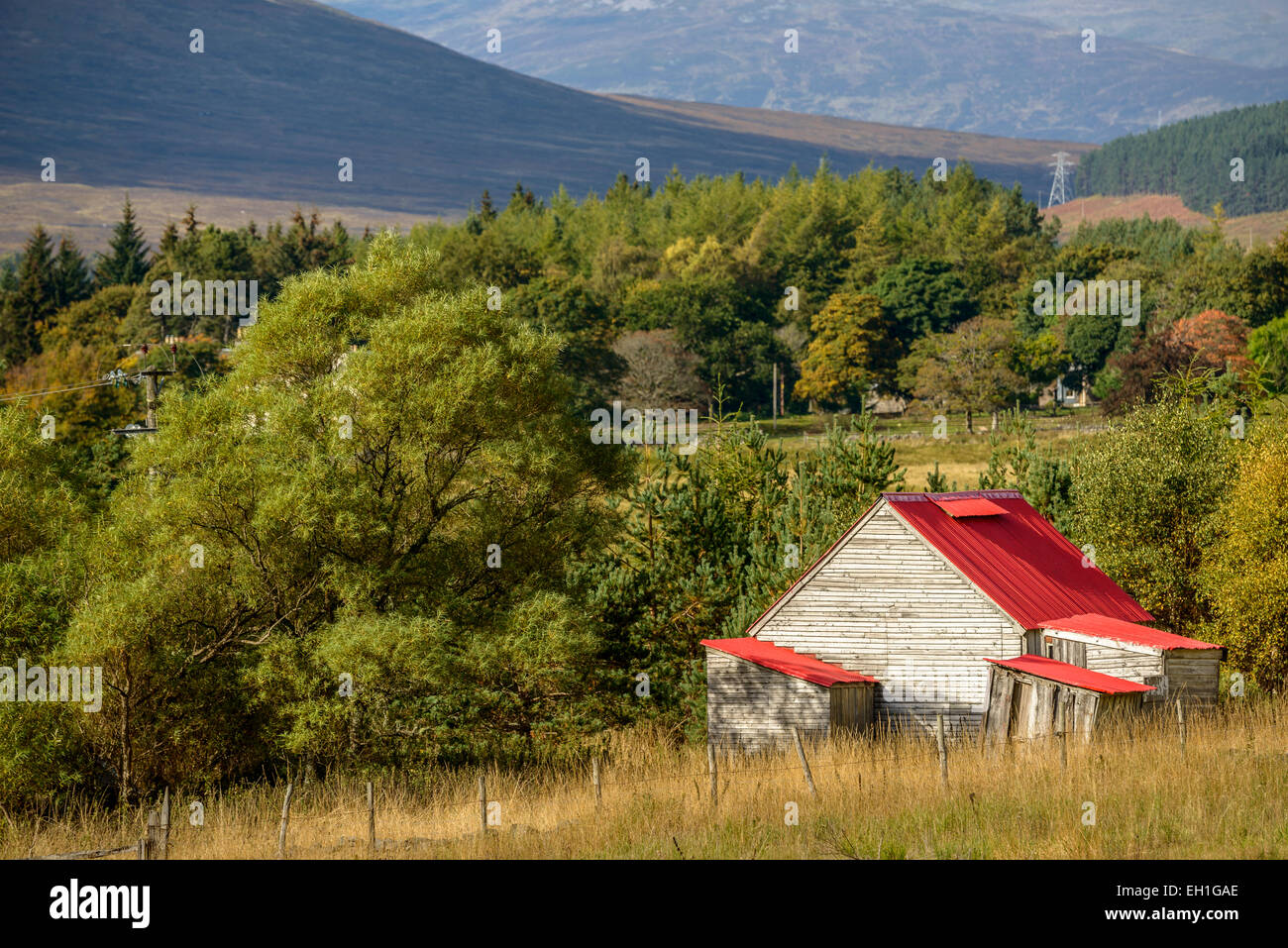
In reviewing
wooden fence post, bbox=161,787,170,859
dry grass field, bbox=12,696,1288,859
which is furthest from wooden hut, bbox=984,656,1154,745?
wooden fence post, bbox=161,787,170,859

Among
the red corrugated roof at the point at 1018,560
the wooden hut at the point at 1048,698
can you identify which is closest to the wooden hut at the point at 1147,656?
the wooden hut at the point at 1048,698

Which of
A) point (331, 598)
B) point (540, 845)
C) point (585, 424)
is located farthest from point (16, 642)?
point (540, 845)

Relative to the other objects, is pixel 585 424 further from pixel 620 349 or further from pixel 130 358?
pixel 620 349

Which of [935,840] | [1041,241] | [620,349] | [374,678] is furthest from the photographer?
[1041,241]

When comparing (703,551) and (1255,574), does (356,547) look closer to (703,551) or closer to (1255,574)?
(703,551)

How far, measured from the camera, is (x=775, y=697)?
3406cm

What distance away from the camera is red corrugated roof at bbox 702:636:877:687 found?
3369cm

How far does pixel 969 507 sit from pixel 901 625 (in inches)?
198

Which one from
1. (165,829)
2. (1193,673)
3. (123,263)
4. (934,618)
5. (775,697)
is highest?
(123,263)

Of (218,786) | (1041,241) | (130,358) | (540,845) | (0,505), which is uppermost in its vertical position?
(1041,241)

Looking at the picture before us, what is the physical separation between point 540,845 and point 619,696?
1913 cm

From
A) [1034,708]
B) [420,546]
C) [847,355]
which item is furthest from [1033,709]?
[847,355]

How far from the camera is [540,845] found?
20156 millimetres

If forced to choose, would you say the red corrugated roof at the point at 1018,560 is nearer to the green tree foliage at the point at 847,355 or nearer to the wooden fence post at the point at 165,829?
the wooden fence post at the point at 165,829
